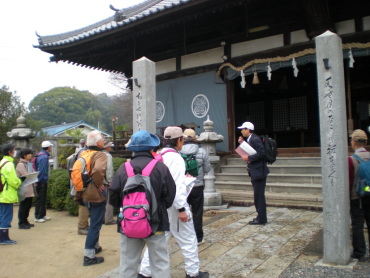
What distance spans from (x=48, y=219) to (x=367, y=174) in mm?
6731

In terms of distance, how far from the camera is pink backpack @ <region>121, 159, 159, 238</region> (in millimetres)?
2574

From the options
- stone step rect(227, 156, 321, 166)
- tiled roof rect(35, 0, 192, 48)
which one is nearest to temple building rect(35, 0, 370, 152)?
tiled roof rect(35, 0, 192, 48)

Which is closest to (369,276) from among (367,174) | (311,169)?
(367,174)

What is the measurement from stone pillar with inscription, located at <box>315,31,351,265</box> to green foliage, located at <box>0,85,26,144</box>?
15319mm

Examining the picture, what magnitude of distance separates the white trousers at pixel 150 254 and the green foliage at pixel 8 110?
48.3 ft

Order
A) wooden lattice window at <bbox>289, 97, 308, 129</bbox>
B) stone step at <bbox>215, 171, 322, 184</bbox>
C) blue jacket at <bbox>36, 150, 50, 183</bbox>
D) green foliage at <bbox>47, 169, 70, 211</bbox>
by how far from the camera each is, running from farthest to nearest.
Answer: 1. wooden lattice window at <bbox>289, 97, 308, 129</bbox>
2. green foliage at <bbox>47, 169, 70, 211</bbox>
3. stone step at <bbox>215, 171, 322, 184</bbox>
4. blue jacket at <bbox>36, 150, 50, 183</bbox>

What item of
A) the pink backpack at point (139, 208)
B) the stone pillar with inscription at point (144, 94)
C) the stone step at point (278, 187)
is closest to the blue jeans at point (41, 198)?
the stone pillar with inscription at point (144, 94)

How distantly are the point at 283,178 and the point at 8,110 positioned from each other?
14637 millimetres

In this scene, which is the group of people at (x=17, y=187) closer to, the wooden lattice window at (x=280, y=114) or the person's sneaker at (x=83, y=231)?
the person's sneaker at (x=83, y=231)

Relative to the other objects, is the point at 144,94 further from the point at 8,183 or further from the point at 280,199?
the point at 280,199

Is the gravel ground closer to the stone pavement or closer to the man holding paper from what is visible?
the stone pavement

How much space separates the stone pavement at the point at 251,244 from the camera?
3.68 metres

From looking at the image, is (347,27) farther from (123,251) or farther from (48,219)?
(48,219)

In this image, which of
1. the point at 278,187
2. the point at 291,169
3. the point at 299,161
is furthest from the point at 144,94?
the point at 299,161
